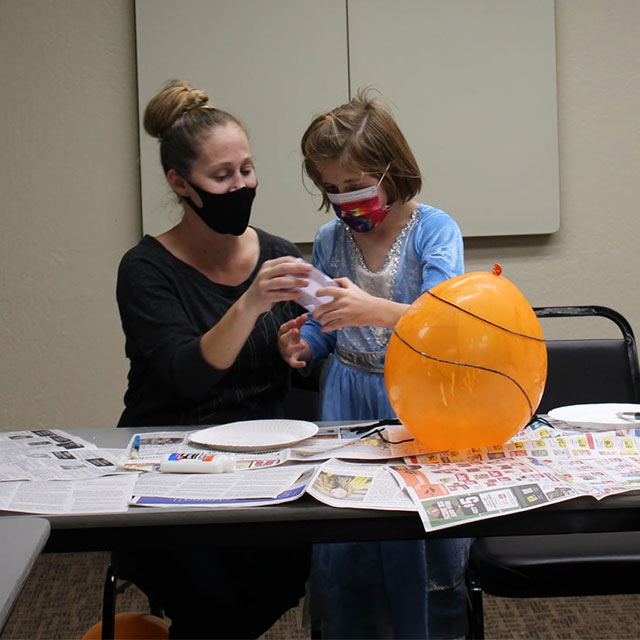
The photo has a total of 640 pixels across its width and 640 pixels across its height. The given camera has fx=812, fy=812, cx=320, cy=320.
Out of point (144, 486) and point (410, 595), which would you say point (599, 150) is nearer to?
point (410, 595)

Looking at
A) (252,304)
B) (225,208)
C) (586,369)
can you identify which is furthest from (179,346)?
(586,369)

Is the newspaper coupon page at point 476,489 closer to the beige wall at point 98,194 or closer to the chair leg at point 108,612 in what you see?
the chair leg at point 108,612

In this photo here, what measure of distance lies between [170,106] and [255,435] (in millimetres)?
734

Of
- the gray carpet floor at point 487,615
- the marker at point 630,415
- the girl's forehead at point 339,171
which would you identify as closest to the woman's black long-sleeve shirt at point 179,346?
the girl's forehead at point 339,171

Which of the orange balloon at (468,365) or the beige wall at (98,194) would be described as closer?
the orange balloon at (468,365)

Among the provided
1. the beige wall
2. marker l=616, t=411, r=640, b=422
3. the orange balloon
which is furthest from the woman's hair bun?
the beige wall

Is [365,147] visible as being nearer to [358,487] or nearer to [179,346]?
[179,346]

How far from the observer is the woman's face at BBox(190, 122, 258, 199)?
63.3 inches

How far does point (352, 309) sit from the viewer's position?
4.57 ft

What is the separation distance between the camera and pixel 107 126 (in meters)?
2.75

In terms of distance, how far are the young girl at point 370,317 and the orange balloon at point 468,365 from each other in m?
0.26

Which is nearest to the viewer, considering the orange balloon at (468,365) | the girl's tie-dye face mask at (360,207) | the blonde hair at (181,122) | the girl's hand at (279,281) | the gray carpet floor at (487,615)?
the orange balloon at (468,365)

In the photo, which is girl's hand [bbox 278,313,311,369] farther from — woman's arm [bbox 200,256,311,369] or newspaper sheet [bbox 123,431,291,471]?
newspaper sheet [bbox 123,431,291,471]

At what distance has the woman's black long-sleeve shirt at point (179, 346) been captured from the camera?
1.59 meters
